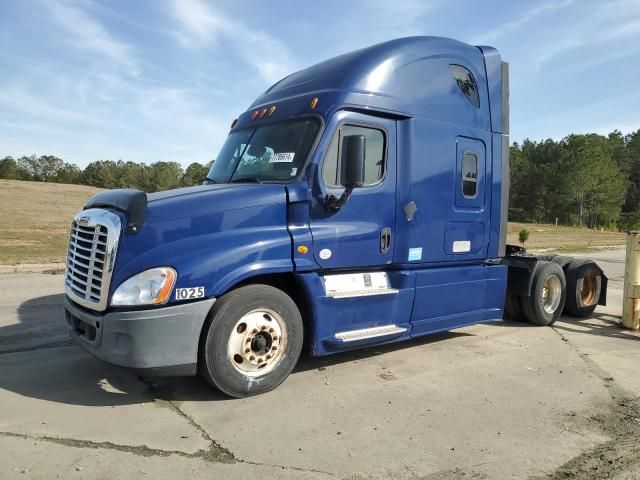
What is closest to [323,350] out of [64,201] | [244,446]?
[244,446]

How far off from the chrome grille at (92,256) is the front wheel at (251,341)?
35.8 inches

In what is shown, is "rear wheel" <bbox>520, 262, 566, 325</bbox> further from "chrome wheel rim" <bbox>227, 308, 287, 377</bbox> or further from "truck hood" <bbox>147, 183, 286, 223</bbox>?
"truck hood" <bbox>147, 183, 286, 223</bbox>

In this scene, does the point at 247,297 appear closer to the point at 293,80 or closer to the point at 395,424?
the point at 395,424

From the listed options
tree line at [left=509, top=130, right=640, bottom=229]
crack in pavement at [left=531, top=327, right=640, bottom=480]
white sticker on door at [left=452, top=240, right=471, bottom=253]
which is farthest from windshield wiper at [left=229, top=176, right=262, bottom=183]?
tree line at [left=509, top=130, right=640, bottom=229]

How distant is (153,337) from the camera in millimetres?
4086

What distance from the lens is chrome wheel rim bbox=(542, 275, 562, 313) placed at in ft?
25.9

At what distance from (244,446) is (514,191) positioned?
314 feet

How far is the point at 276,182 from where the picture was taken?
4988 mm

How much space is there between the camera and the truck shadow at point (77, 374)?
4512 millimetres

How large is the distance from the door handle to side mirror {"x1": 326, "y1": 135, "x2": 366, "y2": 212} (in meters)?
0.65

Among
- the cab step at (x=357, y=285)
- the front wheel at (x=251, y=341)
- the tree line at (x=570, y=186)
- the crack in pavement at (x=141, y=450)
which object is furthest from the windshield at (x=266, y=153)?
the tree line at (x=570, y=186)

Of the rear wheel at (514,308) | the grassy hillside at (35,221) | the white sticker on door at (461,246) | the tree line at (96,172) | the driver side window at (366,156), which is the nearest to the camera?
the driver side window at (366,156)

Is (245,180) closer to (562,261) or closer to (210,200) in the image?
(210,200)

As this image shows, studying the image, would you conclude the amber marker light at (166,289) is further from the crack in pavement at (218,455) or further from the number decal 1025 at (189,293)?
the crack in pavement at (218,455)
